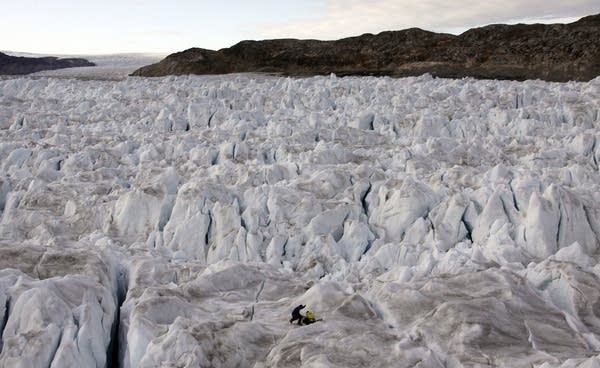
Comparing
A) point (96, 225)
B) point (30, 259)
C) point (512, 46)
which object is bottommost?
point (96, 225)

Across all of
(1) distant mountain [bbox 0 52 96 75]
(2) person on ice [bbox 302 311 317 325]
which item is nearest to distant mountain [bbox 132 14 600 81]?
(1) distant mountain [bbox 0 52 96 75]

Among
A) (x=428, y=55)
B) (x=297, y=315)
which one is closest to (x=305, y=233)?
(x=297, y=315)

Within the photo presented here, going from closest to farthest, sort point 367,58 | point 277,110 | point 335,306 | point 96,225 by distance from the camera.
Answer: point 335,306
point 96,225
point 277,110
point 367,58

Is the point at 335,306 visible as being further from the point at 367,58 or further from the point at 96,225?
the point at 367,58

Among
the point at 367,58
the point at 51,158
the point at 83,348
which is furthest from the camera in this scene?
the point at 367,58

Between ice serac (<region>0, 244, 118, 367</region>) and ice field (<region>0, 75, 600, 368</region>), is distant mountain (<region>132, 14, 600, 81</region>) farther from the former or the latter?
ice serac (<region>0, 244, 118, 367</region>)

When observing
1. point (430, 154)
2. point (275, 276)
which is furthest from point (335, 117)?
point (275, 276)

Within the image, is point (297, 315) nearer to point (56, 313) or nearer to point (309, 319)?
point (309, 319)
